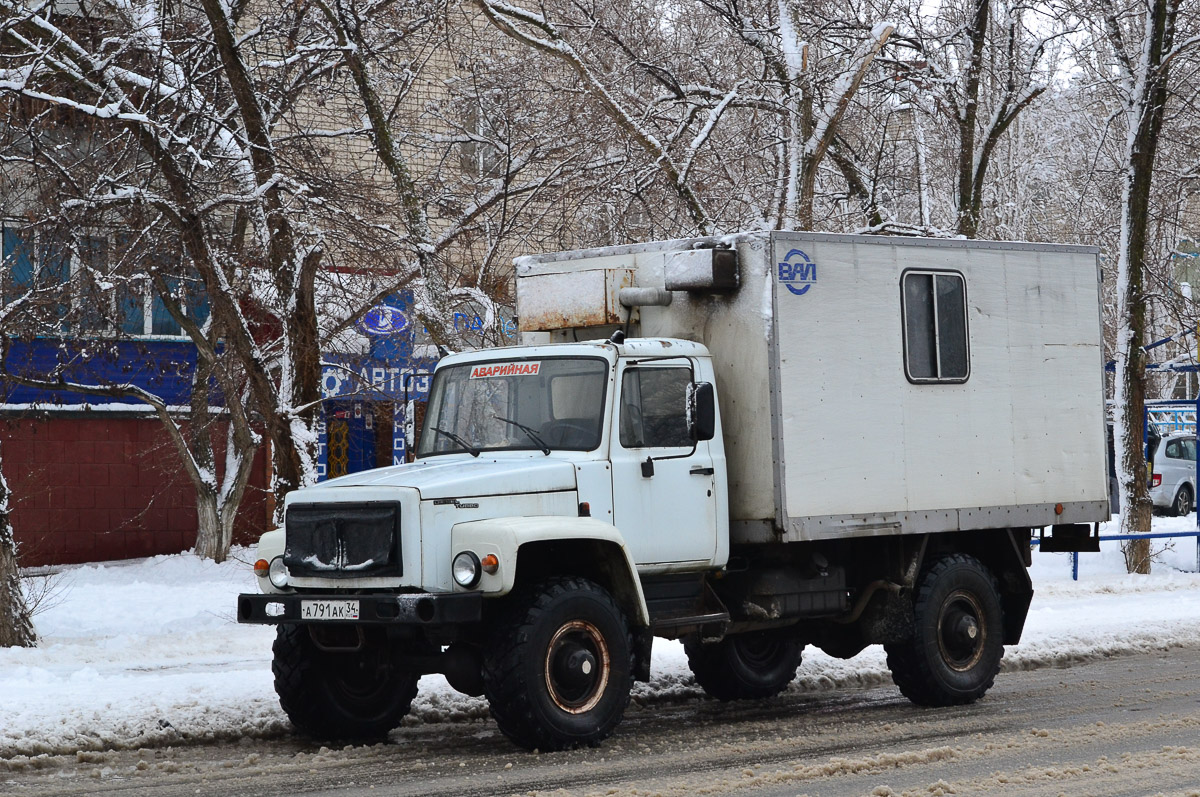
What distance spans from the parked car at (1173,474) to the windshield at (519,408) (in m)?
24.9

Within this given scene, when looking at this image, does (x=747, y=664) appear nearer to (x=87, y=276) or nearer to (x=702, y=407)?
(x=702, y=407)

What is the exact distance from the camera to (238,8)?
15.9 meters

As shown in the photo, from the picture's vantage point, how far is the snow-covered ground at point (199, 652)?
9.41 m

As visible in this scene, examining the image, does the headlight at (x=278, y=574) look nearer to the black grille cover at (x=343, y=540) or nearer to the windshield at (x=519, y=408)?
the black grille cover at (x=343, y=540)

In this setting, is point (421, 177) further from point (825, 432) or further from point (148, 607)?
point (825, 432)

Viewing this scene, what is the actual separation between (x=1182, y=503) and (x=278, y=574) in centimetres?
2697

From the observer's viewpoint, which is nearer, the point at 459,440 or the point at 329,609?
the point at 329,609

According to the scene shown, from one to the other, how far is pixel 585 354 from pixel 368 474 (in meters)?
1.53

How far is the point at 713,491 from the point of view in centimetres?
966

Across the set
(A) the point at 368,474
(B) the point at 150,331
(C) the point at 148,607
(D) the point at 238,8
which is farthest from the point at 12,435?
(A) the point at 368,474

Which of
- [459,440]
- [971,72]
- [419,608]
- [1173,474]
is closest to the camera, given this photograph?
[419,608]

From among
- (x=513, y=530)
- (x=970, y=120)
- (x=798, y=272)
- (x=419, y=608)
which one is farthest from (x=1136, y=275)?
(x=419, y=608)

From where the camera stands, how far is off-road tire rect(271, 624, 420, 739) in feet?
30.2

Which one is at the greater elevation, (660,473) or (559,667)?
(660,473)
